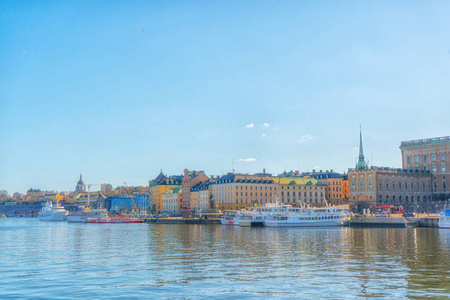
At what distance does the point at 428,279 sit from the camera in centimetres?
3062

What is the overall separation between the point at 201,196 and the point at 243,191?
78.5ft

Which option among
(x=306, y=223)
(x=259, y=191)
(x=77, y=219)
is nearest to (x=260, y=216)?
(x=306, y=223)

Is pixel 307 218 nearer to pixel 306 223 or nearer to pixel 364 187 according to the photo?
pixel 306 223

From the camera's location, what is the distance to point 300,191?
6594 inches

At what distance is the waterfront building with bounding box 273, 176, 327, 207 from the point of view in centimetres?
16488

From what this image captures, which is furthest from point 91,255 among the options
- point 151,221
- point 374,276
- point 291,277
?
point 151,221

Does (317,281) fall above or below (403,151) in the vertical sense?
below

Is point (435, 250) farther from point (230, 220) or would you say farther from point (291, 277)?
point (230, 220)

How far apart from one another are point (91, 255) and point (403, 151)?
142 metres

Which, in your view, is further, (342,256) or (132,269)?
(342,256)

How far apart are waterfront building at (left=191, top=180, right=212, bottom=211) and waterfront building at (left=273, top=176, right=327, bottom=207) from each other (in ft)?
81.3

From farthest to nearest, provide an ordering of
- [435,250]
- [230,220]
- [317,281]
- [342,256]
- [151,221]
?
[151,221] < [230,220] < [435,250] < [342,256] < [317,281]

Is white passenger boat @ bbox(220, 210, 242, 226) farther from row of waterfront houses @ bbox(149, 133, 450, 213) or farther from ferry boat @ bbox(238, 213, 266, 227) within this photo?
row of waterfront houses @ bbox(149, 133, 450, 213)

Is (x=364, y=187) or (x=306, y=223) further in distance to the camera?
(x=364, y=187)
